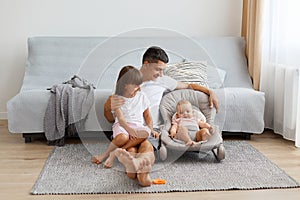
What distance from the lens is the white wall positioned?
13.3 feet

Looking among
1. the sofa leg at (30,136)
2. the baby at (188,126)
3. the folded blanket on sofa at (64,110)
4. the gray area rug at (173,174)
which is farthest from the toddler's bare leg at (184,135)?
the sofa leg at (30,136)

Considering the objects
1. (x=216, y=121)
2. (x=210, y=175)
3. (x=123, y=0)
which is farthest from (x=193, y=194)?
(x=123, y=0)

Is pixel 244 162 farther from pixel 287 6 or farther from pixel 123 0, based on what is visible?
pixel 123 0

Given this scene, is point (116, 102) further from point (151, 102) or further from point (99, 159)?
point (99, 159)

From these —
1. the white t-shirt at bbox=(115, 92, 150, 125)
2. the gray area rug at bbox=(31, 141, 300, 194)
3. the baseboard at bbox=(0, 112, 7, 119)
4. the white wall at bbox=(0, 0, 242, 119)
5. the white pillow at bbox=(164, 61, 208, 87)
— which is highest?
the white wall at bbox=(0, 0, 242, 119)

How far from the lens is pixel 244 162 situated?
283cm

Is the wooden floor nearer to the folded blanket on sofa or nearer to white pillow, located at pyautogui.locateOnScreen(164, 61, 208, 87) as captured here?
the folded blanket on sofa

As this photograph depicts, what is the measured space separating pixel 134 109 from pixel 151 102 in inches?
8.1

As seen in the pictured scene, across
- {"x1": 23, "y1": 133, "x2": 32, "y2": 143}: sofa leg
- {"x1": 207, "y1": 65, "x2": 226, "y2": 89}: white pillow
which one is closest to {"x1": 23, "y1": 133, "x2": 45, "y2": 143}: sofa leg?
{"x1": 23, "y1": 133, "x2": 32, "y2": 143}: sofa leg

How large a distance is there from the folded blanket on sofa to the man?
33 centimetres

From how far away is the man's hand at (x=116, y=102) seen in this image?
103 inches

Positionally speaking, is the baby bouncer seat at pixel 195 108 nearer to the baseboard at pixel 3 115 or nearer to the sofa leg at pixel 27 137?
the sofa leg at pixel 27 137

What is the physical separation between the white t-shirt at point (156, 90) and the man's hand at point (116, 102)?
0.15 m

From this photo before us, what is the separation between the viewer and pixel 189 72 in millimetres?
3404
